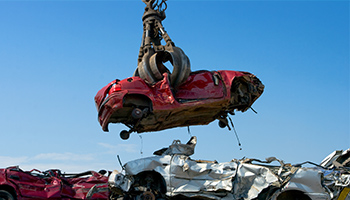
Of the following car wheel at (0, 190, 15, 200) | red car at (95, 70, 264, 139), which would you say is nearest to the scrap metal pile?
red car at (95, 70, 264, 139)

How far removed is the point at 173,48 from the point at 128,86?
213 centimetres

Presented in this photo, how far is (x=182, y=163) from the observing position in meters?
10.6

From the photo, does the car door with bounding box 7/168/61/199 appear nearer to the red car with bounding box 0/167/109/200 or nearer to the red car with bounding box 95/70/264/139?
the red car with bounding box 0/167/109/200

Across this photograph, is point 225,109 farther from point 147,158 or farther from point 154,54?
point 147,158

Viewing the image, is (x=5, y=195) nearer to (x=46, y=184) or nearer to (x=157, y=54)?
(x=46, y=184)

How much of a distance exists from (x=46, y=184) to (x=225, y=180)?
5281 mm

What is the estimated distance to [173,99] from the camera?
12.4m

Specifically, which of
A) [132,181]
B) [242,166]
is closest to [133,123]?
[132,181]

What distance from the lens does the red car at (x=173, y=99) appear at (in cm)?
1237

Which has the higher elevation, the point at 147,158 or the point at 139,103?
the point at 139,103

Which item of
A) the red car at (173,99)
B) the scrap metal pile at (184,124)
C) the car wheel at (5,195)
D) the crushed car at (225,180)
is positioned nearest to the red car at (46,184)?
the car wheel at (5,195)

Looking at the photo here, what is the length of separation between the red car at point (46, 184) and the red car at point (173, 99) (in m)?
1.89

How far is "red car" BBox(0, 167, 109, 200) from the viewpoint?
11.2 m

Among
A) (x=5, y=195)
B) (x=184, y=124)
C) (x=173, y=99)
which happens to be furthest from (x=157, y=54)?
(x=5, y=195)
